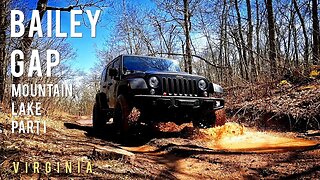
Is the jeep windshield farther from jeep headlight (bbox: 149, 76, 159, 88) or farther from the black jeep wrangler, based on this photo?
jeep headlight (bbox: 149, 76, 159, 88)

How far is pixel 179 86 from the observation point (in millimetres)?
6129

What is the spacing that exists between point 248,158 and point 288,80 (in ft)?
23.4

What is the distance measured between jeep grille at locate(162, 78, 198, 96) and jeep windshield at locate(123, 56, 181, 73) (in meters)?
1.43

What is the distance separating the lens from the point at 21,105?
9.06 metres

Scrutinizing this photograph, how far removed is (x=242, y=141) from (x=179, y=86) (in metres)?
1.65

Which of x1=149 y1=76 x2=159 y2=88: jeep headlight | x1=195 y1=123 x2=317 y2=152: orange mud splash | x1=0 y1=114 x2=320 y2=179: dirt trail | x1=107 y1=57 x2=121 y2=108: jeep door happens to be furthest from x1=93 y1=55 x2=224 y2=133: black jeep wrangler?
x1=0 y1=114 x2=320 y2=179: dirt trail

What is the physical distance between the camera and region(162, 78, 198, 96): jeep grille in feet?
19.8

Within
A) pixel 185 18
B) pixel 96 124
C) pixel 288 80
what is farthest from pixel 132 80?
pixel 185 18

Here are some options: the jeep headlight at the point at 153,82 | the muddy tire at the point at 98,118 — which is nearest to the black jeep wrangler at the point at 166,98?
the jeep headlight at the point at 153,82

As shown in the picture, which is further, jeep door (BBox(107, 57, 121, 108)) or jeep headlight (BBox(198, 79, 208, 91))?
jeep door (BBox(107, 57, 121, 108))

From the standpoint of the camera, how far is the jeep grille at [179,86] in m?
6.03

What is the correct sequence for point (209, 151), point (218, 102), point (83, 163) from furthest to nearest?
1. point (218, 102)
2. point (209, 151)
3. point (83, 163)

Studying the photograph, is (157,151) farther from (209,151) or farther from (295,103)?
(295,103)

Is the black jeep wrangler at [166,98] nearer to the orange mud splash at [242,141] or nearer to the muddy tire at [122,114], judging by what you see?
the muddy tire at [122,114]
